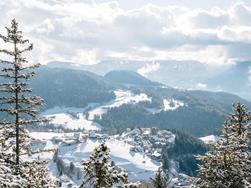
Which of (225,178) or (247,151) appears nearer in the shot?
(225,178)

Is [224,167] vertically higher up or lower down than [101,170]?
lower down

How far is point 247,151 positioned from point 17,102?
1679cm

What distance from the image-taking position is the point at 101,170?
20312mm

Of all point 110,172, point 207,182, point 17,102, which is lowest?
point 207,182

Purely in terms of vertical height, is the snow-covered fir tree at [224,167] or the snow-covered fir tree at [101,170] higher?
Result: the snow-covered fir tree at [101,170]

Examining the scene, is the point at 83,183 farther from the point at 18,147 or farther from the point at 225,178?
the point at 225,178

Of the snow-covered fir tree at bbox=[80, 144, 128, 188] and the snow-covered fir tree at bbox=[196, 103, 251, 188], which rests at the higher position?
the snow-covered fir tree at bbox=[80, 144, 128, 188]

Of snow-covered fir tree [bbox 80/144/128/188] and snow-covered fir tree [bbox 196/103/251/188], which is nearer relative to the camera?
snow-covered fir tree [bbox 80/144/128/188]

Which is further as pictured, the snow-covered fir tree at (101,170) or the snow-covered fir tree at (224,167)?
the snow-covered fir tree at (224,167)

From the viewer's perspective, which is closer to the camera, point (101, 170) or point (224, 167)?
point (101, 170)

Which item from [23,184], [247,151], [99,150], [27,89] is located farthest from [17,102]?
[247,151]

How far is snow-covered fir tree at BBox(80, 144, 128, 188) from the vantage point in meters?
20.1

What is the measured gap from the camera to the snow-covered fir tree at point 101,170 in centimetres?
2008

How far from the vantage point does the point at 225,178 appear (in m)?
29.1
